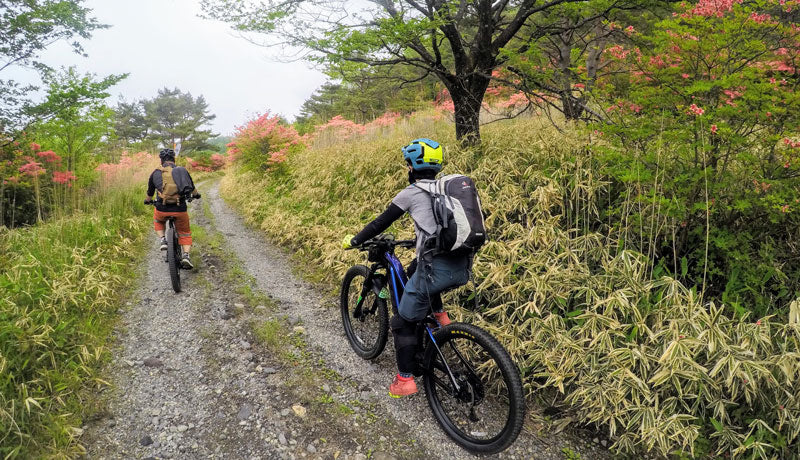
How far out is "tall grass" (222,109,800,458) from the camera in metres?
2.37

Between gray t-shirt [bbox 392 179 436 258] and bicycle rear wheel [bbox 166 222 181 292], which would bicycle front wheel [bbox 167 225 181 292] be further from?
gray t-shirt [bbox 392 179 436 258]

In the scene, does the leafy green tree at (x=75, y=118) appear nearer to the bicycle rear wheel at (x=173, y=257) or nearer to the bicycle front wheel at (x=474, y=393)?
the bicycle rear wheel at (x=173, y=257)

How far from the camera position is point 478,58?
19.6 ft

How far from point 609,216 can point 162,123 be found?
48.5 metres

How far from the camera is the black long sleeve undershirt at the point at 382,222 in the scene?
2.71 metres

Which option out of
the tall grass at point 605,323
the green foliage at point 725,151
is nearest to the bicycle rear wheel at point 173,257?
the tall grass at point 605,323

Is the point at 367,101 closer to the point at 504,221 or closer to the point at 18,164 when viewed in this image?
the point at 18,164

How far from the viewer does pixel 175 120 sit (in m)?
40.0

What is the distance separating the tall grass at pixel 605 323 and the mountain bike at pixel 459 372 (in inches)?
15.7

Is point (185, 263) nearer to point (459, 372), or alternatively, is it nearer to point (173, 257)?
point (173, 257)

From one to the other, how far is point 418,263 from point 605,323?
172cm

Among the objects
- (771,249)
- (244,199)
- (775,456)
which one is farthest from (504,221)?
(244,199)

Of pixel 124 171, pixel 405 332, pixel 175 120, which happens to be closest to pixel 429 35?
pixel 405 332

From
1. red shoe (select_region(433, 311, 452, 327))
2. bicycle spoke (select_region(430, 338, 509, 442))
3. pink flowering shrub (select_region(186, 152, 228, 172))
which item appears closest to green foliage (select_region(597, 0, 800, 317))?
bicycle spoke (select_region(430, 338, 509, 442))
